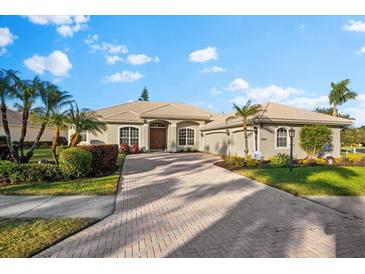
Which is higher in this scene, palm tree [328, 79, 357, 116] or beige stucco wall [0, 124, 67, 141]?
palm tree [328, 79, 357, 116]

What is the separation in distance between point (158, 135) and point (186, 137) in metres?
3.00

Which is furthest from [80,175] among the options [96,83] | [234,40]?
[96,83]

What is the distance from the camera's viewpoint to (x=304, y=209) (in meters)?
6.08

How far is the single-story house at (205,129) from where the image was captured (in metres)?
16.7

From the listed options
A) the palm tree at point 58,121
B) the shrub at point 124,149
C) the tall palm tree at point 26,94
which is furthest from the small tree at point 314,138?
the tall palm tree at point 26,94

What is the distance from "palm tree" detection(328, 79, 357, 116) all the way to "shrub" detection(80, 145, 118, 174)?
108 feet

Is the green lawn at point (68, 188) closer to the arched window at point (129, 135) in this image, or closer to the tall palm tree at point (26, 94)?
the tall palm tree at point (26, 94)

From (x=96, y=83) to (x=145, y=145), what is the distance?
25.6 ft

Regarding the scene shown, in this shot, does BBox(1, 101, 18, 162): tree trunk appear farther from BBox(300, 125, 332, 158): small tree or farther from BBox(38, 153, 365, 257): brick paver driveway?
BBox(300, 125, 332, 158): small tree

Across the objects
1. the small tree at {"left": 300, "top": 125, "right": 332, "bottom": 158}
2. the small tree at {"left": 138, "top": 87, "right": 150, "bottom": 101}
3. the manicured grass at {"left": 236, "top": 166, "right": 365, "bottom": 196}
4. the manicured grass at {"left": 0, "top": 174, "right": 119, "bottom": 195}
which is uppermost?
the small tree at {"left": 138, "top": 87, "right": 150, "bottom": 101}

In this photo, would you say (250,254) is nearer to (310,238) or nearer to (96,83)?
(310,238)

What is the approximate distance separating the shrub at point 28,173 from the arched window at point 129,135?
45.0 feet

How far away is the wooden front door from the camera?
25.0 metres

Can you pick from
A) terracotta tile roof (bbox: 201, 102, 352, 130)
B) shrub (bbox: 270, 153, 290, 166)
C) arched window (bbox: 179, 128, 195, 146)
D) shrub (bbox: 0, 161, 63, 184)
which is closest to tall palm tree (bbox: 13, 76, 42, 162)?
shrub (bbox: 0, 161, 63, 184)
